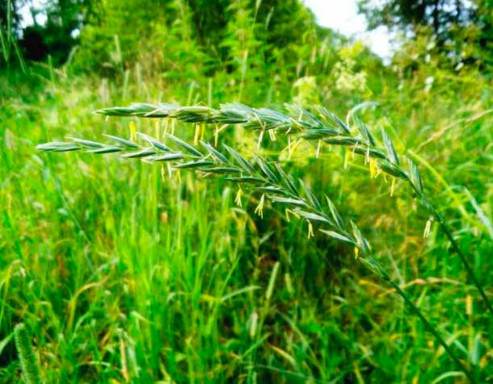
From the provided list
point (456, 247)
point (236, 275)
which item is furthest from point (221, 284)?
point (456, 247)

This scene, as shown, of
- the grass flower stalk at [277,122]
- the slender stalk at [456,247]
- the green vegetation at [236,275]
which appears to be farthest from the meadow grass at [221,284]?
the grass flower stalk at [277,122]

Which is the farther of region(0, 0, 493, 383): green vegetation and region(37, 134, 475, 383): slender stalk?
region(0, 0, 493, 383): green vegetation

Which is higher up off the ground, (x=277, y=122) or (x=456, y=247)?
(x=277, y=122)

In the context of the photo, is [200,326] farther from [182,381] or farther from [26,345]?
[26,345]

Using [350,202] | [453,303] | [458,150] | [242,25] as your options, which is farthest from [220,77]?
[453,303]

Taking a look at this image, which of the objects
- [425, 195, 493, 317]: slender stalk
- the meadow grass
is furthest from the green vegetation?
[425, 195, 493, 317]: slender stalk

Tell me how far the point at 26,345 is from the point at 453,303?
4.66 ft

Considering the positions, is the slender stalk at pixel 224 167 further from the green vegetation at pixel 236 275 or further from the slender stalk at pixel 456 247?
the green vegetation at pixel 236 275

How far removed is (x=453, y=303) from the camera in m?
1.76

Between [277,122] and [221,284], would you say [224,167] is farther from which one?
[221,284]

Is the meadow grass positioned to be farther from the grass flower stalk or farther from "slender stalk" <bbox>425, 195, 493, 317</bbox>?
the grass flower stalk

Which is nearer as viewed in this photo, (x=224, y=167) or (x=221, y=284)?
(x=224, y=167)

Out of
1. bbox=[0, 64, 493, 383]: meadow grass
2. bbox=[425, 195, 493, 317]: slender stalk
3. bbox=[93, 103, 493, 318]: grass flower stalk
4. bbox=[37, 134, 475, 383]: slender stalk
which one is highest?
bbox=[93, 103, 493, 318]: grass flower stalk

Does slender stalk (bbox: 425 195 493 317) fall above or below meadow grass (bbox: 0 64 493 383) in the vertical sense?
above
